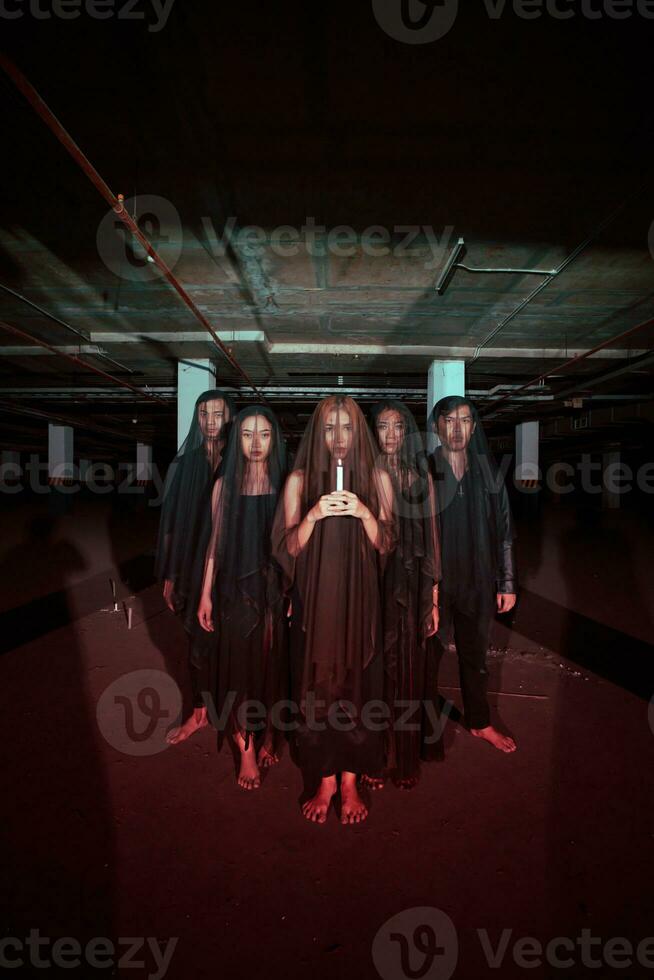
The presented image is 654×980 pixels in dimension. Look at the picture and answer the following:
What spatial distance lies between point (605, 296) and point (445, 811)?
5.41 m

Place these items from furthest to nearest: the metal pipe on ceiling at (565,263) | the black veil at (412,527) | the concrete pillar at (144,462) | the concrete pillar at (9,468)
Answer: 1. the concrete pillar at (9,468)
2. the concrete pillar at (144,462)
3. the metal pipe on ceiling at (565,263)
4. the black veil at (412,527)

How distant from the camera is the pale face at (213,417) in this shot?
2.58 meters

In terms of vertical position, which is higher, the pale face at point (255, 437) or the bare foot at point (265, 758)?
the pale face at point (255, 437)

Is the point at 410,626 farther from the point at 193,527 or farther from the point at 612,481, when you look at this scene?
the point at 612,481

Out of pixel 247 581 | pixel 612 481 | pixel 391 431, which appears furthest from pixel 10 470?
pixel 612 481

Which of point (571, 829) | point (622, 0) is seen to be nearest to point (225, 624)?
point (571, 829)

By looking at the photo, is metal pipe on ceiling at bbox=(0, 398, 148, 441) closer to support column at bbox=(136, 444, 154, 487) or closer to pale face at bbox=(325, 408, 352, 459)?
support column at bbox=(136, 444, 154, 487)

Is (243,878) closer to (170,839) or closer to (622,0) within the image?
(170,839)

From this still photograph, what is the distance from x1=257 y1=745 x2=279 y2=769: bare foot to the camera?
224 cm

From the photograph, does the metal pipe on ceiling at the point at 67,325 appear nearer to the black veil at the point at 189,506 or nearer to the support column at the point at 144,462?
the black veil at the point at 189,506

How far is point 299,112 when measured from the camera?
2.59 metres

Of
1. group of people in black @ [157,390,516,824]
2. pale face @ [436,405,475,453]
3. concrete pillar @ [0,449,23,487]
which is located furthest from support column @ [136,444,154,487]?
pale face @ [436,405,475,453]

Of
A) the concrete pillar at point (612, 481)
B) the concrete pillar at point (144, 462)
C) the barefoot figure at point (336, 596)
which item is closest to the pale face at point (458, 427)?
the barefoot figure at point (336, 596)

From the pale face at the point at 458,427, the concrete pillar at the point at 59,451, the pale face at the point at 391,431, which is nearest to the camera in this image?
the pale face at the point at 391,431
